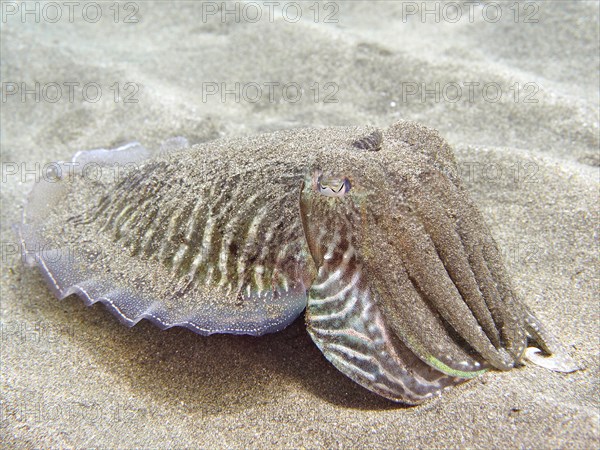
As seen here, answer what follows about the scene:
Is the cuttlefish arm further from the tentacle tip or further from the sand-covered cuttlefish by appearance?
the tentacle tip

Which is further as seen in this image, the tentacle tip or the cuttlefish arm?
the tentacle tip

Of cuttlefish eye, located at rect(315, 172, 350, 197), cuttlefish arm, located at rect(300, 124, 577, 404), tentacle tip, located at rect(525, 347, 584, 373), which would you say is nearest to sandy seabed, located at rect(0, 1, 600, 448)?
tentacle tip, located at rect(525, 347, 584, 373)

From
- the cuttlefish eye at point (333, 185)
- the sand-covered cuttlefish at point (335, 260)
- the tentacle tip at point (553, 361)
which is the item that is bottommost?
the tentacle tip at point (553, 361)

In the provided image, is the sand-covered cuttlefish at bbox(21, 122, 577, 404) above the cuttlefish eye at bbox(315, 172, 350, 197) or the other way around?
the other way around

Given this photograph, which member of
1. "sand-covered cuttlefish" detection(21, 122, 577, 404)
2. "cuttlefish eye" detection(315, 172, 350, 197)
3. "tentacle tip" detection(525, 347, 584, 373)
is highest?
"cuttlefish eye" detection(315, 172, 350, 197)

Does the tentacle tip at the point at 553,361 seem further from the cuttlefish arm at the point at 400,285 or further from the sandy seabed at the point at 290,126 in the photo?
the cuttlefish arm at the point at 400,285

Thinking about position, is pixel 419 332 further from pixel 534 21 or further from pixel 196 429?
pixel 534 21

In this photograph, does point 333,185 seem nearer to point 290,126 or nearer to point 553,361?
point 553,361

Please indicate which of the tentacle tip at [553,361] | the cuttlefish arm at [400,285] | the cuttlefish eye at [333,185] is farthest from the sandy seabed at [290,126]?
the cuttlefish eye at [333,185]
